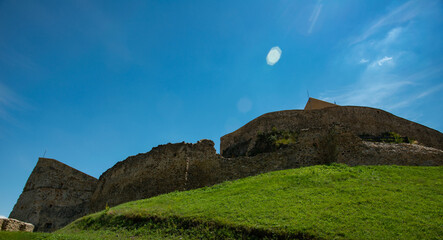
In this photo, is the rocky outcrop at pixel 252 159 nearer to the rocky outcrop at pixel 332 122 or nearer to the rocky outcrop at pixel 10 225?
the rocky outcrop at pixel 10 225

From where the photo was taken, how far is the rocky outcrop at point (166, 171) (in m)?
16.3

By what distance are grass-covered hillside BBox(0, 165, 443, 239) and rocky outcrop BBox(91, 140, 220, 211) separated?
2.44m

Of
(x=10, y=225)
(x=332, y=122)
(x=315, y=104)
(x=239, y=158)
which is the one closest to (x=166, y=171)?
(x=239, y=158)

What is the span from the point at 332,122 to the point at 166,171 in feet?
49.6

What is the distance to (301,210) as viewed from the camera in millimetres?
9039

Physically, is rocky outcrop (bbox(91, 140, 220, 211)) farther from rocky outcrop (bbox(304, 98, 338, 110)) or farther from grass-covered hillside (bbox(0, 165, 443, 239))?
rocky outcrop (bbox(304, 98, 338, 110))

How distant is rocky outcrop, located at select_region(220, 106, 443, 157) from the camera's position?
25.1m

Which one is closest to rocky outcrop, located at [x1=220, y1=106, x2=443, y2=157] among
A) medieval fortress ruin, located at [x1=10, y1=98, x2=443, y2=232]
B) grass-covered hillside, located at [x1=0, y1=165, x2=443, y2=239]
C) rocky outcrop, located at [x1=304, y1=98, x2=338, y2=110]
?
medieval fortress ruin, located at [x1=10, y1=98, x2=443, y2=232]

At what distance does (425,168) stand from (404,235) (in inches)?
303

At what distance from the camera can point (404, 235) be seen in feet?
23.7

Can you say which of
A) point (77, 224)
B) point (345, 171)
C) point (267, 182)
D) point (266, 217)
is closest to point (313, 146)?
point (345, 171)

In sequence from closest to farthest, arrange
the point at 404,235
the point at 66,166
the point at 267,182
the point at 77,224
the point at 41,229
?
the point at 404,235, the point at 267,182, the point at 77,224, the point at 41,229, the point at 66,166

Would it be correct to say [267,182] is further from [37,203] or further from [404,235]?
[37,203]

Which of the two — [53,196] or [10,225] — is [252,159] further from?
[53,196]
